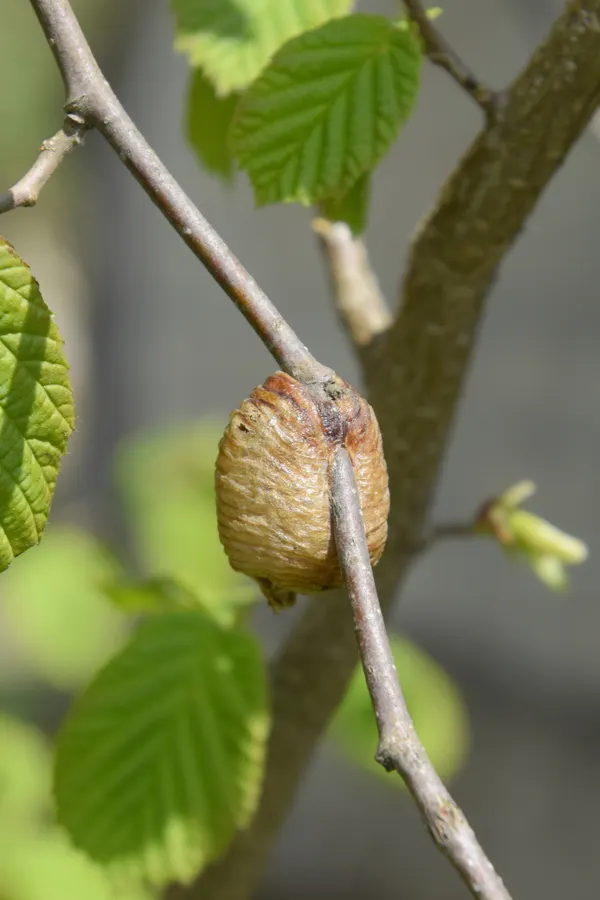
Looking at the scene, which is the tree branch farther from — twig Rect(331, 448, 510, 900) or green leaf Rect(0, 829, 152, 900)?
twig Rect(331, 448, 510, 900)

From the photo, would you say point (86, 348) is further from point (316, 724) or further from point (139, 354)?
point (316, 724)

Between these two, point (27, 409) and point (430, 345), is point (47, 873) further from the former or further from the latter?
point (27, 409)

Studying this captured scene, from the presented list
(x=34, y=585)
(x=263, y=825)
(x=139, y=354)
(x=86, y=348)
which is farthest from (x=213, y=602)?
(x=86, y=348)

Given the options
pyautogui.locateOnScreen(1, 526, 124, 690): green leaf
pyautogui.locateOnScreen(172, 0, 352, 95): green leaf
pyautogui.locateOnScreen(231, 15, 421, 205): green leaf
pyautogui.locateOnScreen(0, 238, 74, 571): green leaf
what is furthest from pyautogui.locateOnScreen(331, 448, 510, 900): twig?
pyautogui.locateOnScreen(1, 526, 124, 690): green leaf

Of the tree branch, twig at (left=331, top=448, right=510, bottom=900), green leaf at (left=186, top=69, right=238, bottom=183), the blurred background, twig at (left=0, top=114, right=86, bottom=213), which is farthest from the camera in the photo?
the blurred background

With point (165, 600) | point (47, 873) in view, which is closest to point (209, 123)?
point (165, 600)

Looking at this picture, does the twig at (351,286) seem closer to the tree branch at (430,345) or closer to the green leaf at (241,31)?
the tree branch at (430,345)
